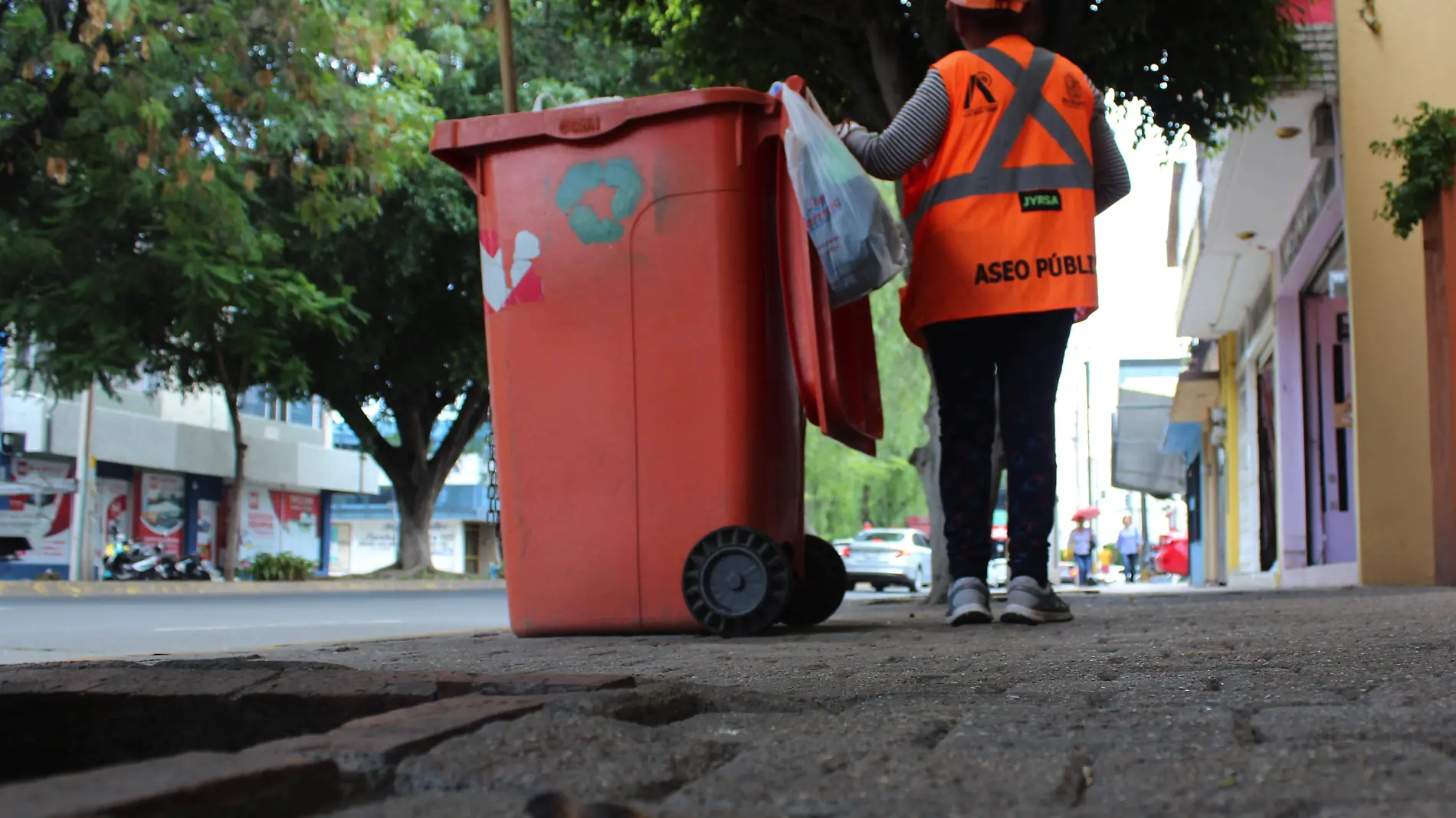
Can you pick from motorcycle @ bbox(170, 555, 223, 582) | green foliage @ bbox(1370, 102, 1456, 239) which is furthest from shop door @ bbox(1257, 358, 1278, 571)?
motorcycle @ bbox(170, 555, 223, 582)

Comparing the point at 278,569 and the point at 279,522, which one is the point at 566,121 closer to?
the point at 278,569

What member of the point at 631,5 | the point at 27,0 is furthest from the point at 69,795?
the point at 27,0

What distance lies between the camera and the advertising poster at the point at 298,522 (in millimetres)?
38906

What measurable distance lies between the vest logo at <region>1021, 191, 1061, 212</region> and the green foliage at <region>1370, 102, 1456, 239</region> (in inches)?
222

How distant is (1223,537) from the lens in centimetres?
2761

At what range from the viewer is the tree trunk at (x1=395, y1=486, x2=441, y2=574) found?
2858 cm

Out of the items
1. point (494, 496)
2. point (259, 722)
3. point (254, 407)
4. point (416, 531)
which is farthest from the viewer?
point (254, 407)

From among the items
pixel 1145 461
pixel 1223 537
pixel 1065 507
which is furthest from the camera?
pixel 1065 507

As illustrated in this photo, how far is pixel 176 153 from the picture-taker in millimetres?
15219

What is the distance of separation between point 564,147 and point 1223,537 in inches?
983

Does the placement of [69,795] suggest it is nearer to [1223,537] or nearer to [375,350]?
[375,350]

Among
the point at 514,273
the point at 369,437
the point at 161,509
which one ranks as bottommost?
the point at 161,509

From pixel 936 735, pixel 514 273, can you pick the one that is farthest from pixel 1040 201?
pixel 936 735

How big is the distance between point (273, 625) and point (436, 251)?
49.6ft
